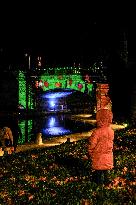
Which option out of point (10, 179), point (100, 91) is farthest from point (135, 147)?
point (100, 91)

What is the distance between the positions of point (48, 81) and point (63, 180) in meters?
62.8

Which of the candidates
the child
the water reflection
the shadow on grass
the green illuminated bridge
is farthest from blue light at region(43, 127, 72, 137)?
the child

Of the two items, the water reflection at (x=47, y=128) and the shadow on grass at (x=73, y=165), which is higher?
the shadow on grass at (x=73, y=165)

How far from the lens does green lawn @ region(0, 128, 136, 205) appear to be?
9.58 m

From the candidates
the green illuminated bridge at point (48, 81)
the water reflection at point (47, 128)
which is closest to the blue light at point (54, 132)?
the water reflection at point (47, 128)

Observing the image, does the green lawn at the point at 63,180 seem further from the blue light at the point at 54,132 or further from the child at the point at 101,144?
the blue light at the point at 54,132

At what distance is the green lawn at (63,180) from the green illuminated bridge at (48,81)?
55.2 m

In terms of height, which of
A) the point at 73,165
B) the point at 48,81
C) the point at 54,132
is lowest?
the point at 54,132

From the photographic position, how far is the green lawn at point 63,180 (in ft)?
31.4

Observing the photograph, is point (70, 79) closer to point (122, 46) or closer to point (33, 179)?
point (122, 46)

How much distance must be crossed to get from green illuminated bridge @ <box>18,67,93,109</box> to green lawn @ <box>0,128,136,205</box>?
Answer: 55.2 metres


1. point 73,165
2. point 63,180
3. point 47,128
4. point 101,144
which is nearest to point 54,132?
point 47,128

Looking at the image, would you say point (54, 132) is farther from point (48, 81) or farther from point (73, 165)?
point (73, 165)

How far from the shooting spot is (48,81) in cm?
7369
